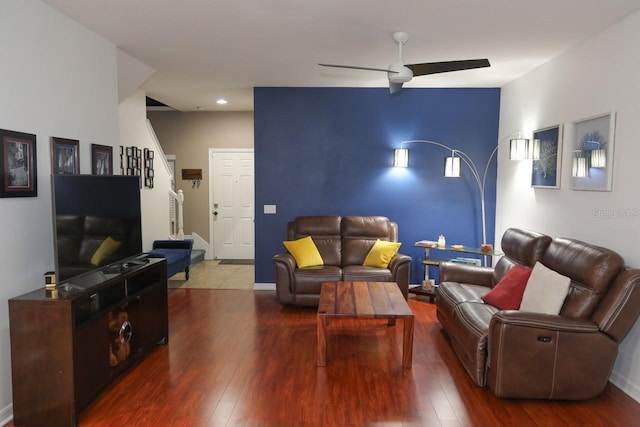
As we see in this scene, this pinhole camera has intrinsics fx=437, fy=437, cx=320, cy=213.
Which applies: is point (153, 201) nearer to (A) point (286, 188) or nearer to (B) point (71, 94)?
(A) point (286, 188)

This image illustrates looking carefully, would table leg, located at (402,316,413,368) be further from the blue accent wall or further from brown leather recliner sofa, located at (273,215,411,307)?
the blue accent wall

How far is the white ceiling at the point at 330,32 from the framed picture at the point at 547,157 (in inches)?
29.7

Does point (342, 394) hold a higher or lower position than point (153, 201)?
lower

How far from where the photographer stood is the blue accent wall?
580 cm

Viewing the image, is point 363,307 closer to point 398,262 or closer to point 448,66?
point 398,262

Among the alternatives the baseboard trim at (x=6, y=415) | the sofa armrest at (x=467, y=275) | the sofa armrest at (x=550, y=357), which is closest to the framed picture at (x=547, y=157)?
the sofa armrest at (x=467, y=275)

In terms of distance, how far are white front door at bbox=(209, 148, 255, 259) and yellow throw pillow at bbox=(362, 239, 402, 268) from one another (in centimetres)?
337

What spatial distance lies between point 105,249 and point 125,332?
645 millimetres

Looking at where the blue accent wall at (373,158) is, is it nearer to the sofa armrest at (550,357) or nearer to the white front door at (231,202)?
the white front door at (231,202)

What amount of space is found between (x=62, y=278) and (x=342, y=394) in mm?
1966

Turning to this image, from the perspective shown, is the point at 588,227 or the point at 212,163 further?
the point at 212,163

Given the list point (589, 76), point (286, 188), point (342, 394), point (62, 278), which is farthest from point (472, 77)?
point (62, 278)

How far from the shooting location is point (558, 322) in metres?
2.89

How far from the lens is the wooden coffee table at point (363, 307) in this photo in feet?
11.3
